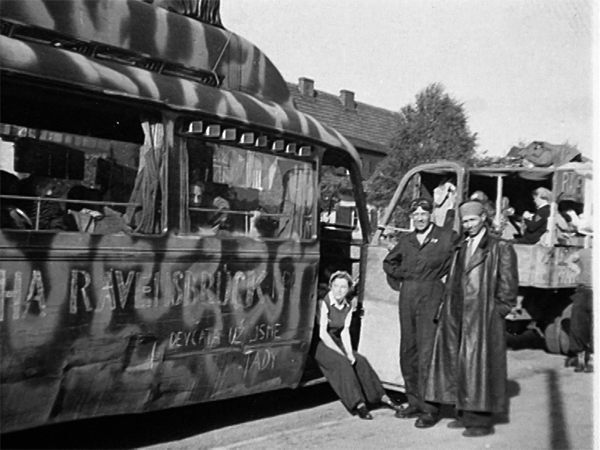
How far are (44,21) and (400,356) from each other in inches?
153

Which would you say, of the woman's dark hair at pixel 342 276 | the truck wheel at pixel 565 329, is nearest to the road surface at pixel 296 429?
the woman's dark hair at pixel 342 276

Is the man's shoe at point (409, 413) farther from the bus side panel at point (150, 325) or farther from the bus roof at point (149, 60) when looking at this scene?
the bus roof at point (149, 60)

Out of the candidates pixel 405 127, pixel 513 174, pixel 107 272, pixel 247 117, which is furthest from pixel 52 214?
pixel 405 127

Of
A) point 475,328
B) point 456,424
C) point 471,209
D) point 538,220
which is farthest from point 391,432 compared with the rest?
point 538,220

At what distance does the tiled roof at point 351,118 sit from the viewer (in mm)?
17812

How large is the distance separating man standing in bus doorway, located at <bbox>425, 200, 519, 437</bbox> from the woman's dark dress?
721mm

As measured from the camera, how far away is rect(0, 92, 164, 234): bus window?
17.4 feet

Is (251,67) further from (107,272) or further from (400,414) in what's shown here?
(400,414)

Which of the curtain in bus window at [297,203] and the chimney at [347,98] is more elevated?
the chimney at [347,98]

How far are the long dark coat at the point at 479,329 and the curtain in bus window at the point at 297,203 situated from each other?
1317 mm

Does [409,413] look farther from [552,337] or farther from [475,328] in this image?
[552,337]

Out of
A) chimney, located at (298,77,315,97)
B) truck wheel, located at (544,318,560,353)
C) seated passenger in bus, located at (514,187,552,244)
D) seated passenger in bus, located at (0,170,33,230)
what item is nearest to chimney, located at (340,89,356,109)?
chimney, located at (298,77,315,97)

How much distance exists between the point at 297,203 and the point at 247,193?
1.98 feet

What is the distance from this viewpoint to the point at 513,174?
38.0ft
